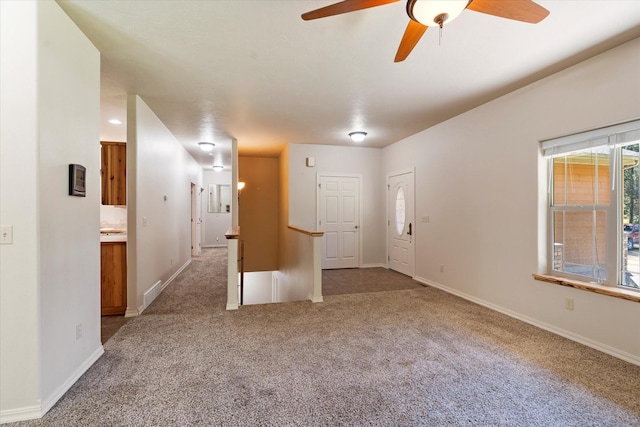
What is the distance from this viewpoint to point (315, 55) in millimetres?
2576

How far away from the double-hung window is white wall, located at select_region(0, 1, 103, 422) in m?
4.24

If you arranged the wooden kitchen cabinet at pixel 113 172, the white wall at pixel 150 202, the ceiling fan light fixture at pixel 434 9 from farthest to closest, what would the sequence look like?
the wooden kitchen cabinet at pixel 113 172 < the white wall at pixel 150 202 < the ceiling fan light fixture at pixel 434 9

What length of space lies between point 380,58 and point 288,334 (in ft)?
8.98

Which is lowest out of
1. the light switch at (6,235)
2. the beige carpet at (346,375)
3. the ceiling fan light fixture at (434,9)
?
the beige carpet at (346,375)

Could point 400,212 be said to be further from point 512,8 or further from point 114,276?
point 114,276

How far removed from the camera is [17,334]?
1716 mm

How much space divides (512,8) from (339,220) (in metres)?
4.81

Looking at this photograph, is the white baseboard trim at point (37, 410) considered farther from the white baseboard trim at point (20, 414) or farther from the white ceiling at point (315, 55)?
the white ceiling at point (315, 55)

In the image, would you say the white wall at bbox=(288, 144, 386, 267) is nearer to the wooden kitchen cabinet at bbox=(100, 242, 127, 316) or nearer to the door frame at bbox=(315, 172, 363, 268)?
the door frame at bbox=(315, 172, 363, 268)

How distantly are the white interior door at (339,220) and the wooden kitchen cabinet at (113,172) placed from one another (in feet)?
11.2

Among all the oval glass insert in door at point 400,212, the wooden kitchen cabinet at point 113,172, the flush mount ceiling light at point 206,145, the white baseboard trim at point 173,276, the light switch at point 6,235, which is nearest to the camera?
the light switch at point 6,235

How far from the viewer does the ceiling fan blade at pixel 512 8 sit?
1553mm

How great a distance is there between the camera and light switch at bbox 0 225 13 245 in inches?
66.6

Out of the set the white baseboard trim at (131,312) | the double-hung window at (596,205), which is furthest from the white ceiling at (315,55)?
the white baseboard trim at (131,312)
